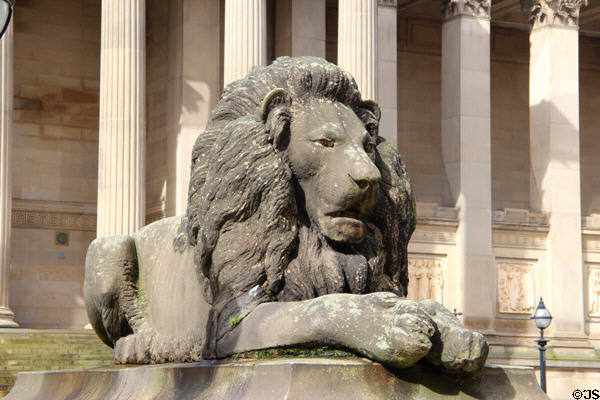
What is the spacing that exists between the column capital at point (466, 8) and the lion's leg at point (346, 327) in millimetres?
35095

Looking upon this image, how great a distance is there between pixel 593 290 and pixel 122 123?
18154mm

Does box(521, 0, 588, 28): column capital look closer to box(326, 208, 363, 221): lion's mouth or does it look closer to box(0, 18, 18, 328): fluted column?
box(0, 18, 18, 328): fluted column

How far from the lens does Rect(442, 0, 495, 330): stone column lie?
3969cm

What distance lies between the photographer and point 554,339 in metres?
39.5

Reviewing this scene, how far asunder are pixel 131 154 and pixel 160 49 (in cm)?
758

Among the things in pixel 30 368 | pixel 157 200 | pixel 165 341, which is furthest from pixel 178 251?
pixel 157 200

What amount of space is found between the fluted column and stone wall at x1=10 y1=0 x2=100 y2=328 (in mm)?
6803

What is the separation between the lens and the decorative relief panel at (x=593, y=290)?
137 feet

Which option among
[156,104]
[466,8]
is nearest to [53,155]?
[156,104]

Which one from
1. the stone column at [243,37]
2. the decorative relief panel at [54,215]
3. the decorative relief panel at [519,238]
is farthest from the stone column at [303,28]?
the decorative relief panel at [519,238]

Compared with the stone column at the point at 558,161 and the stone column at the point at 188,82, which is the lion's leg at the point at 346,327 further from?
the stone column at the point at 558,161

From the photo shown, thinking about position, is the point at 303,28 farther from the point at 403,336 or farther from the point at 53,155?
the point at 403,336

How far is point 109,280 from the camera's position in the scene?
7273 millimetres

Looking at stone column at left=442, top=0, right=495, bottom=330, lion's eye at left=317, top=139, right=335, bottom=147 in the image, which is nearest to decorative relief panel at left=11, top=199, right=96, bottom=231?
stone column at left=442, top=0, right=495, bottom=330
